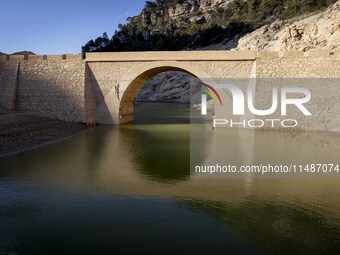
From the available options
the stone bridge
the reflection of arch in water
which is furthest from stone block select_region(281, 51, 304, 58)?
the reflection of arch in water

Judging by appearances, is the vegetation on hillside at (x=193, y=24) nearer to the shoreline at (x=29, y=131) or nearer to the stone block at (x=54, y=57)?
the stone block at (x=54, y=57)

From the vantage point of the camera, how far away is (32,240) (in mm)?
4855

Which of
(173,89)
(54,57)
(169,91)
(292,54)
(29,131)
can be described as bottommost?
(29,131)

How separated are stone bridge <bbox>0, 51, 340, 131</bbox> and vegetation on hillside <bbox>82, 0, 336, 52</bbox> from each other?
2090 cm

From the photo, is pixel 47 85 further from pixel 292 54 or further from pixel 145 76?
pixel 292 54

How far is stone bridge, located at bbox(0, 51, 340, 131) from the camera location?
14852mm

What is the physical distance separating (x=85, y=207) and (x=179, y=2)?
2507 inches

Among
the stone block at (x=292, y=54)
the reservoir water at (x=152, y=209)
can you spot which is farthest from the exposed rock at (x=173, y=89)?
the reservoir water at (x=152, y=209)

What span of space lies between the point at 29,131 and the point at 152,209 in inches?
379

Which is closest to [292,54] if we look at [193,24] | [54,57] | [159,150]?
[159,150]

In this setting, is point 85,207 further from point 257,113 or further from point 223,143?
point 257,113

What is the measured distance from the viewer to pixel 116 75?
16719mm

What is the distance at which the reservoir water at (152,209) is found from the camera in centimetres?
475

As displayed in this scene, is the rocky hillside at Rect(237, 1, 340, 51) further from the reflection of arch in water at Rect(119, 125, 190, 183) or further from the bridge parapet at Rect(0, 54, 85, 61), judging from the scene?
the bridge parapet at Rect(0, 54, 85, 61)
